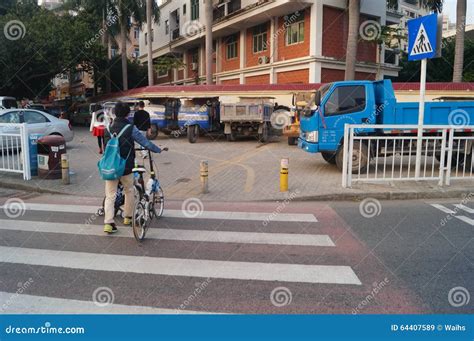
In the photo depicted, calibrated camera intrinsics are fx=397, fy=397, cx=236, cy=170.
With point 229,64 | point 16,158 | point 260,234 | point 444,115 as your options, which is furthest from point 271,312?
point 229,64

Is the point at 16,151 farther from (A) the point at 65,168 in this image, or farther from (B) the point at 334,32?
(B) the point at 334,32

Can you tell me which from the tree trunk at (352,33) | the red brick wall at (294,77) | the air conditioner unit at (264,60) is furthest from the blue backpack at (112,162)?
the air conditioner unit at (264,60)

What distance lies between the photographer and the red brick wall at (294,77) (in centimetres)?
2470

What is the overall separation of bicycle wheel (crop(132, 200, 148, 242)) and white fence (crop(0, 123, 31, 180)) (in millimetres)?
5904

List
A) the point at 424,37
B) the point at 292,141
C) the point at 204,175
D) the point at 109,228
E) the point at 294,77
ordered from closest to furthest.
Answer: the point at 109,228
the point at 204,175
the point at 424,37
the point at 292,141
the point at 294,77

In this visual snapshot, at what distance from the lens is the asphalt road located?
12.5ft

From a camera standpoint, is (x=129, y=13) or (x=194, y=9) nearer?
(x=129, y=13)

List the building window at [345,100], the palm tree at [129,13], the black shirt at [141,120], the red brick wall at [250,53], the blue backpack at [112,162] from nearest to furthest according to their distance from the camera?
1. the blue backpack at [112,162]
2. the building window at [345,100]
3. the black shirt at [141,120]
4. the red brick wall at [250,53]
5. the palm tree at [129,13]

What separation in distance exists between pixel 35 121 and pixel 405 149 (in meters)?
12.3

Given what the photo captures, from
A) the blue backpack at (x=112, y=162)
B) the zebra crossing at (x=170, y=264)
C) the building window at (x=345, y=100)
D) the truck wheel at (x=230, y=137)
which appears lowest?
the zebra crossing at (x=170, y=264)

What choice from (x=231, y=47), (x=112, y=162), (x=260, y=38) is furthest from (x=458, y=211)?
(x=231, y=47)

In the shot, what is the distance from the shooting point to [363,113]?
10.1m

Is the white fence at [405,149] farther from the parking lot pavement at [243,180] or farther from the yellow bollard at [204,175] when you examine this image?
the yellow bollard at [204,175]

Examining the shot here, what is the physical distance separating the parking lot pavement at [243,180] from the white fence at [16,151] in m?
0.24
